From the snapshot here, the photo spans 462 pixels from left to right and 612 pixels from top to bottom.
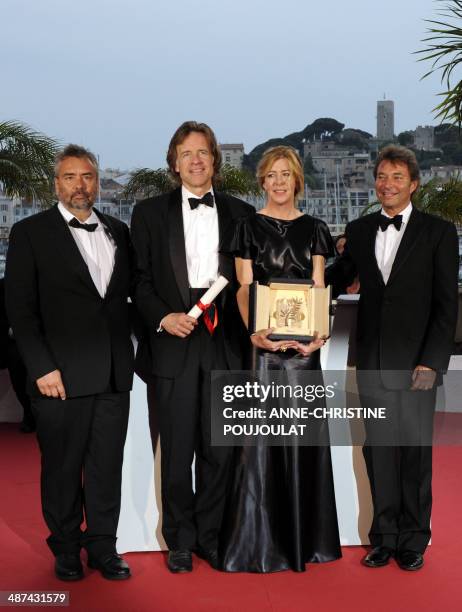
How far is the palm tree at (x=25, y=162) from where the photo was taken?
1146 cm

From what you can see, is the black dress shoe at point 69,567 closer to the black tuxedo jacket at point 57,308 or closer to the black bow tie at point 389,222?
the black tuxedo jacket at point 57,308

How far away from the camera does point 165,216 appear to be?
356cm

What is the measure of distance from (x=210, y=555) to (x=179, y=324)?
1.03 meters

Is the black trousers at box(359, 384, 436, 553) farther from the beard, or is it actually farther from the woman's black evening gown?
the beard

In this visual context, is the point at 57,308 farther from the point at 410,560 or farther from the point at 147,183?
the point at 147,183

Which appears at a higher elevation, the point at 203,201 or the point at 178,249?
the point at 203,201

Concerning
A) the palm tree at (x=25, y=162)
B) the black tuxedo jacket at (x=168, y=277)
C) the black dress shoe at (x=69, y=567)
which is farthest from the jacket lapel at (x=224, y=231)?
the palm tree at (x=25, y=162)

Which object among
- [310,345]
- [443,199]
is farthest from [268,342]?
[443,199]

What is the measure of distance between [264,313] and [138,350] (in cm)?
74

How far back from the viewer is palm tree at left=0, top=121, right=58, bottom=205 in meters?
11.5

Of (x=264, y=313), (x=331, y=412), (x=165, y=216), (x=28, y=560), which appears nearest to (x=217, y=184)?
(x=165, y=216)

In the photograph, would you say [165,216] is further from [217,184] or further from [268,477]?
[268,477]

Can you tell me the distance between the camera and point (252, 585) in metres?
3.41

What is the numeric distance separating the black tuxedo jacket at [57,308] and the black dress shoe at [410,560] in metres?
1.46
